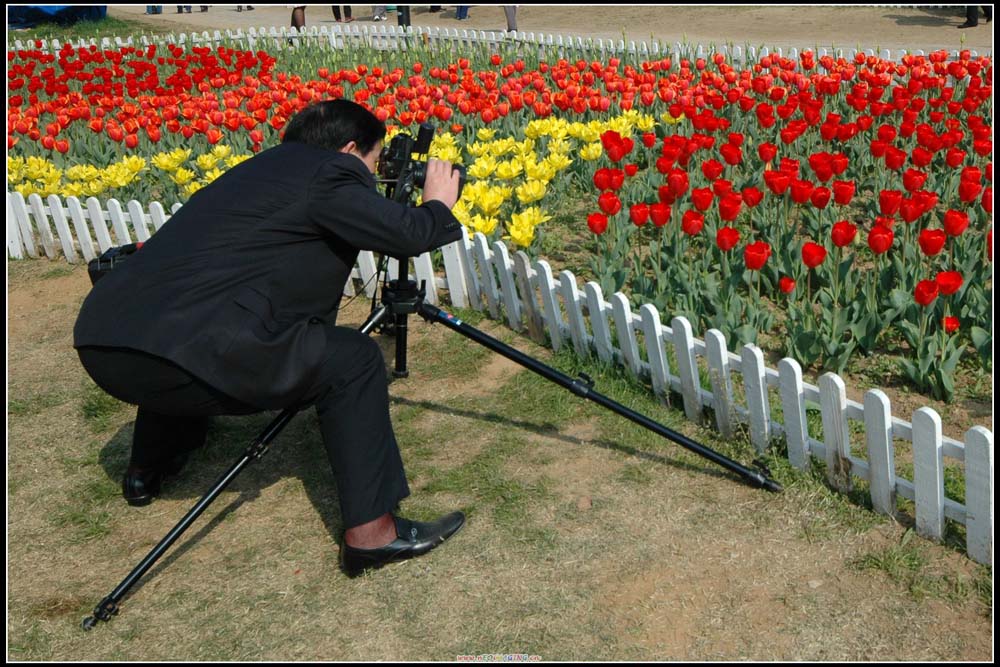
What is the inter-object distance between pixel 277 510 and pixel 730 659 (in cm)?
181

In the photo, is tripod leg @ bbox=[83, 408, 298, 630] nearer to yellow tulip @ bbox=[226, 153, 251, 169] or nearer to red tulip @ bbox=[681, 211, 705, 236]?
red tulip @ bbox=[681, 211, 705, 236]

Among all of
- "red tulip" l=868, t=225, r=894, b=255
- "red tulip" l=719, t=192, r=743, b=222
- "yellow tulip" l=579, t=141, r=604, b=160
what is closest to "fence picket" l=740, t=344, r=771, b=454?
"red tulip" l=868, t=225, r=894, b=255

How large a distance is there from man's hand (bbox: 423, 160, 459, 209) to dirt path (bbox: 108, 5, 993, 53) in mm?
12791

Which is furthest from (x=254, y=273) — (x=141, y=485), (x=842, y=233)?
(x=842, y=233)

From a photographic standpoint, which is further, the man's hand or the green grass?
the green grass

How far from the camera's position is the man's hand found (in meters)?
3.42

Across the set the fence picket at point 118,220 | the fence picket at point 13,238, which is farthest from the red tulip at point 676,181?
the fence picket at point 13,238

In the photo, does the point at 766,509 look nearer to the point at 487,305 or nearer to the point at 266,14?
the point at 487,305

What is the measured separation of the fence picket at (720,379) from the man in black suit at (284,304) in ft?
3.85

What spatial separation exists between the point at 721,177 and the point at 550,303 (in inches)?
93.9

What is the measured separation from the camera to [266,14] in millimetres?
27531

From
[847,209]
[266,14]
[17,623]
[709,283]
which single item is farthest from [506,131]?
[266,14]

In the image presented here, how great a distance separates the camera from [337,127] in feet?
10.9

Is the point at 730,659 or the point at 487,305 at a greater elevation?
the point at 487,305
